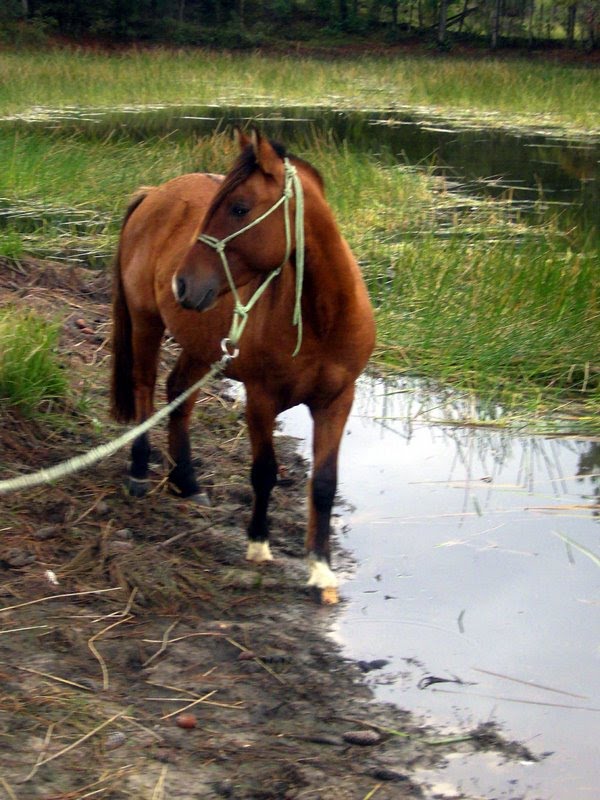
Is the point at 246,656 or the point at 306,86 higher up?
the point at 306,86

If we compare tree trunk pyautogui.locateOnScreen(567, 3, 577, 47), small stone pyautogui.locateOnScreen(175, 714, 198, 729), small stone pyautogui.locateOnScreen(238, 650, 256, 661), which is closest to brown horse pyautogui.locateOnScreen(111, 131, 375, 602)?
small stone pyautogui.locateOnScreen(238, 650, 256, 661)

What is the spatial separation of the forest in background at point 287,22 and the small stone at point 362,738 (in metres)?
35.5

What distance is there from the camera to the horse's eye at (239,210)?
3.79 metres

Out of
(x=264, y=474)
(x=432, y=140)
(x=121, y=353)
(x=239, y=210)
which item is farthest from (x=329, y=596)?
(x=432, y=140)

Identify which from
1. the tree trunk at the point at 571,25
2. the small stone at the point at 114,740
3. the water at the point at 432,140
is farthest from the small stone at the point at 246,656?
the tree trunk at the point at 571,25

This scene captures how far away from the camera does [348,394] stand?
4.22 metres

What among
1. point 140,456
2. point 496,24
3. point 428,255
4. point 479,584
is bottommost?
A: point 479,584

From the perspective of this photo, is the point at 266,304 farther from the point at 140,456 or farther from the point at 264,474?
the point at 140,456

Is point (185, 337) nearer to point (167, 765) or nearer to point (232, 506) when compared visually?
point (232, 506)

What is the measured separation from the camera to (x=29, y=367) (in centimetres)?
547

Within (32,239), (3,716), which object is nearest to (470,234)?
(32,239)

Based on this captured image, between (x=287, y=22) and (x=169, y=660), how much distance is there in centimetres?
4833

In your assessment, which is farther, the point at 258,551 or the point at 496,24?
the point at 496,24

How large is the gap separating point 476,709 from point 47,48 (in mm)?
35339
